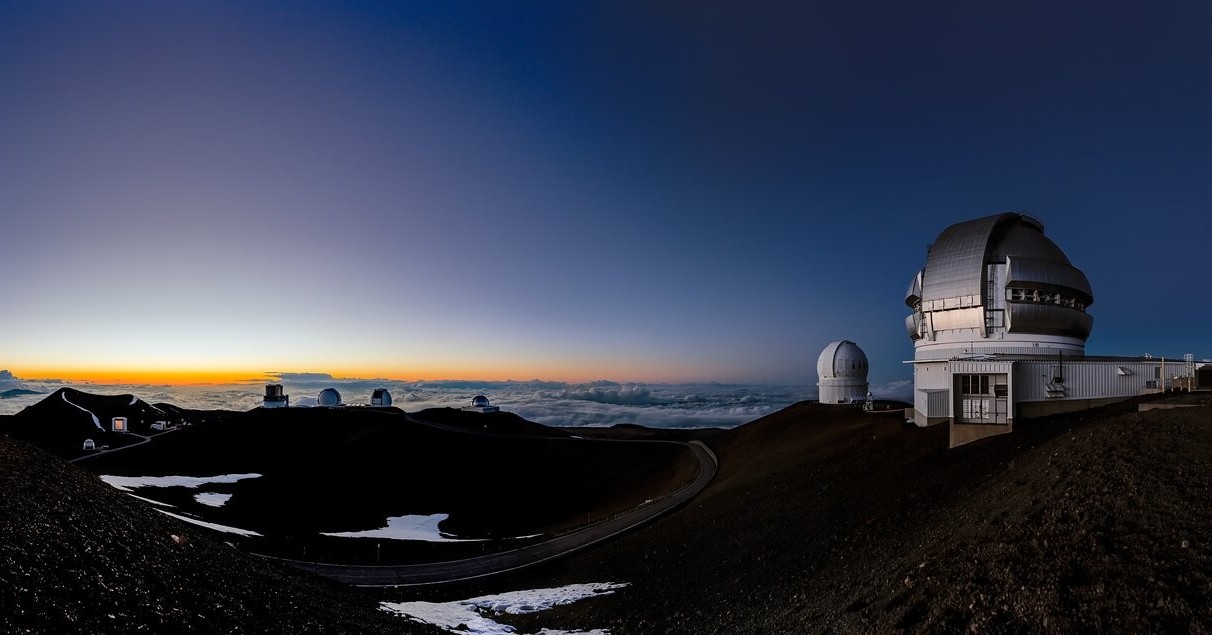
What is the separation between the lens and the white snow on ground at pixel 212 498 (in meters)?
36.5

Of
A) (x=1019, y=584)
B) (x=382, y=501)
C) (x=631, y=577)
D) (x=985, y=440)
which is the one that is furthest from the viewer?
(x=382, y=501)

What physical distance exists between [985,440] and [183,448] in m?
62.0

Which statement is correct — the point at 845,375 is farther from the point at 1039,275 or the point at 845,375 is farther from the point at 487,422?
the point at 487,422

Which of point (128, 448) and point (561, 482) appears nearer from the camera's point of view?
point (561, 482)

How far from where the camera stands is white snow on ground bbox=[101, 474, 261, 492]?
1517 inches

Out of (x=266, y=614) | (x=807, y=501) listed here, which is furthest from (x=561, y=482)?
(x=266, y=614)

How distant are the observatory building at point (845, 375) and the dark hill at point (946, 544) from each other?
27060mm

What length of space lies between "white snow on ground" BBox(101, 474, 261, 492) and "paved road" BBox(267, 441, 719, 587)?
23.7 metres

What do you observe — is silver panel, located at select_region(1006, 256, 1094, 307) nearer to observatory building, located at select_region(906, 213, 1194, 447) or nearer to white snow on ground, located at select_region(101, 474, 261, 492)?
observatory building, located at select_region(906, 213, 1194, 447)

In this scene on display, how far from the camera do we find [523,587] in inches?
836

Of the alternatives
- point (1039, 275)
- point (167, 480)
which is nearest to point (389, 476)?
point (167, 480)

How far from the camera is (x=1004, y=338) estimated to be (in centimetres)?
2870

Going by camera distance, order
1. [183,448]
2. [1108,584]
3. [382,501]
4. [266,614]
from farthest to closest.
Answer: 1. [183,448]
2. [382,501]
3. [266,614]
4. [1108,584]

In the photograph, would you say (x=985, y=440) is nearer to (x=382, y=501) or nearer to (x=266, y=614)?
(x=266, y=614)
